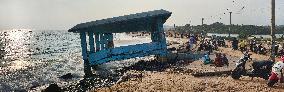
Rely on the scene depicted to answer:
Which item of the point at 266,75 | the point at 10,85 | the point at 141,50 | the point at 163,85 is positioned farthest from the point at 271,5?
the point at 10,85

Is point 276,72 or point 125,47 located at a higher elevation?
point 125,47

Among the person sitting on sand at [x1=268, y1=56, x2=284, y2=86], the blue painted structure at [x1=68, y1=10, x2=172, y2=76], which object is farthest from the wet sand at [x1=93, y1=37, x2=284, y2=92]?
the blue painted structure at [x1=68, y1=10, x2=172, y2=76]

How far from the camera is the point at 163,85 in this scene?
666 inches

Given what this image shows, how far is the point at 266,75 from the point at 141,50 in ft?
48.9

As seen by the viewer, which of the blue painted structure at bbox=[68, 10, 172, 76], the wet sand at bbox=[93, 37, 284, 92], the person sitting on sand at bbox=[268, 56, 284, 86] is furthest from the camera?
the blue painted structure at bbox=[68, 10, 172, 76]

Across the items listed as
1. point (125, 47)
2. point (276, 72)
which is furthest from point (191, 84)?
point (125, 47)

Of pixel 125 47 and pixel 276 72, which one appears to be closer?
pixel 276 72

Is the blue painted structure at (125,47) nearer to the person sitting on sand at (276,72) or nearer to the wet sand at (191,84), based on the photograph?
the wet sand at (191,84)

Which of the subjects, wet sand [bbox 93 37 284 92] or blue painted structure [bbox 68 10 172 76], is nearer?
wet sand [bbox 93 37 284 92]

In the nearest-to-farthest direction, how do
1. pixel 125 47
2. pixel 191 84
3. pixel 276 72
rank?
pixel 276 72, pixel 191 84, pixel 125 47

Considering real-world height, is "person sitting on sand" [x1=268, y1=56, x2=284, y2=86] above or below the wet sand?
above

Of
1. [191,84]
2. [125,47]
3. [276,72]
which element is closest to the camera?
[276,72]

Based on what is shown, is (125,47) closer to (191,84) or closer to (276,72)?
(191,84)

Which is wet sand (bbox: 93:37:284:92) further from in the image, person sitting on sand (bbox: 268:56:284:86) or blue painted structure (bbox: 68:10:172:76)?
blue painted structure (bbox: 68:10:172:76)
